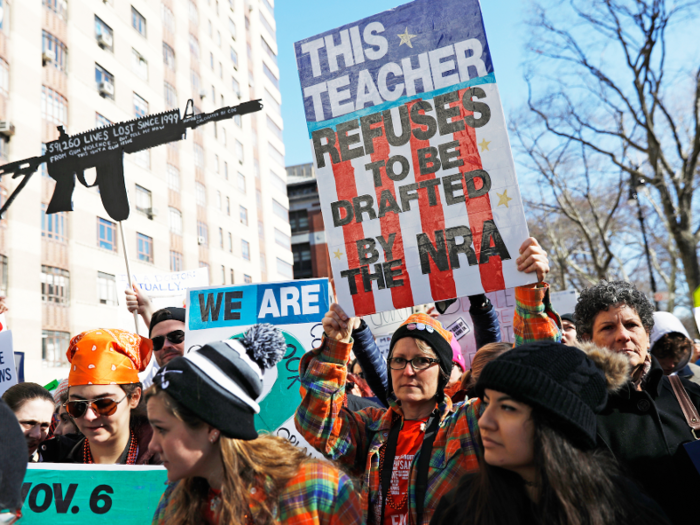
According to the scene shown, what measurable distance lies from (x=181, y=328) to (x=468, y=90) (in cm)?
266

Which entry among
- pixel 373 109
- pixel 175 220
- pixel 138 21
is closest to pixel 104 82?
pixel 138 21

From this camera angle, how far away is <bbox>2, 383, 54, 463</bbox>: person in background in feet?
11.6

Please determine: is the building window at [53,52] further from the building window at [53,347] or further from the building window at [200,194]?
the building window at [53,347]

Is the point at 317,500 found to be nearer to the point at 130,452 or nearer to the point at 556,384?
the point at 556,384

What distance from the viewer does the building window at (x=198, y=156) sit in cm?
3438

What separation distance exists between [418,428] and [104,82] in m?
27.9

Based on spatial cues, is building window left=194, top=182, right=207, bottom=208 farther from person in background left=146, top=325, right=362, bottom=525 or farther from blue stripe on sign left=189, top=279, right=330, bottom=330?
person in background left=146, top=325, right=362, bottom=525

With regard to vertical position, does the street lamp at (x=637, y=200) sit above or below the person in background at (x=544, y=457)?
above

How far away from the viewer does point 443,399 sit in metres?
2.78

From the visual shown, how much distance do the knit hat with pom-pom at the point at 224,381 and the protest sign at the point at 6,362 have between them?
328 cm

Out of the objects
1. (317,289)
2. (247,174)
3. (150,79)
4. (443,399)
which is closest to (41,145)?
(150,79)

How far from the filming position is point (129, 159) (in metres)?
27.3

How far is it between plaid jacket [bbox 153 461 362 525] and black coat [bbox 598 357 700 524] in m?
0.94

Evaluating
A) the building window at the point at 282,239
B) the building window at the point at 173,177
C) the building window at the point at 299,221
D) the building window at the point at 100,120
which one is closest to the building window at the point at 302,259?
the building window at the point at 299,221
